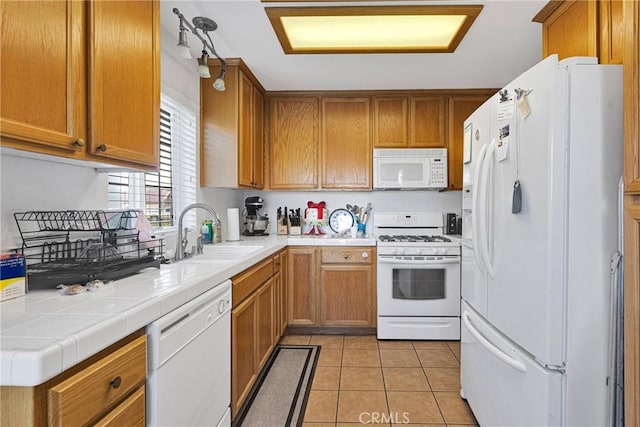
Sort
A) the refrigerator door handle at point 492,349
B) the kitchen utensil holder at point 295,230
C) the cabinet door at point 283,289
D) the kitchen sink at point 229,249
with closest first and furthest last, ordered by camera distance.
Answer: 1. the refrigerator door handle at point 492,349
2. the kitchen sink at point 229,249
3. the cabinet door at point 283,289
4. the kitchen utensil holder at point 295,230

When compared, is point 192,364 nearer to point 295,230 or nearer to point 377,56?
point 295,230

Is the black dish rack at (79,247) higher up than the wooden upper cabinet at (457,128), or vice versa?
the wooden upper cabinet at (457,128)

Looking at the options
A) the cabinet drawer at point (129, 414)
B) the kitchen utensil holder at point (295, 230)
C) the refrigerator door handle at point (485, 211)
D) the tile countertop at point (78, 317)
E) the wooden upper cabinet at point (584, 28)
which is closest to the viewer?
the tile countertop at point (78, 317)

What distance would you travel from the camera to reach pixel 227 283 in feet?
5.20

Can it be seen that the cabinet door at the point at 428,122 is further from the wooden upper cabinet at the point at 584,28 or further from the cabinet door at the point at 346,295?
the cabinet door at the point at 346,295

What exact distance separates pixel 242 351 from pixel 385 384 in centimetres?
105

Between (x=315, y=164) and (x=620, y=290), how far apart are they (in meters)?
2.62

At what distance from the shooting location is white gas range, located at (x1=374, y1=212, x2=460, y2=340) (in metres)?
2.89

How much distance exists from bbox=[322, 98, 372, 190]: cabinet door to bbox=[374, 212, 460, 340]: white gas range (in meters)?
0.82

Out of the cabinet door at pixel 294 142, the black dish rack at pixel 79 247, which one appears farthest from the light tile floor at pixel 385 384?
the cabinet door at pixel 294 142

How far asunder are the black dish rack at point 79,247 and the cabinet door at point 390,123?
248cm

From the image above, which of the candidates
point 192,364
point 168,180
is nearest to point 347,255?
point 168,180

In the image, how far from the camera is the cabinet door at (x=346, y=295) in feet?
9.98

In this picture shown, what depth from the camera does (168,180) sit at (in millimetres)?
2318
